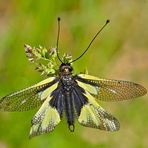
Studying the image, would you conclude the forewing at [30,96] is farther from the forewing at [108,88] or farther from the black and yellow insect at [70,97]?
the forewing at [108,88]

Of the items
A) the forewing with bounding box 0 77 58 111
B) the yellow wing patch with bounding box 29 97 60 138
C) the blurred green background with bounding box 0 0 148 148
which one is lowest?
the yellow wing patch with bounding box 29 97 60 138

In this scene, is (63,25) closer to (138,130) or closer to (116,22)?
(116,22)

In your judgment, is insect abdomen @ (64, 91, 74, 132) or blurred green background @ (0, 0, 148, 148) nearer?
insect abdomen @ (64, 91, 74, 132)

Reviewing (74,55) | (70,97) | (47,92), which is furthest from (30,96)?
(74,55)

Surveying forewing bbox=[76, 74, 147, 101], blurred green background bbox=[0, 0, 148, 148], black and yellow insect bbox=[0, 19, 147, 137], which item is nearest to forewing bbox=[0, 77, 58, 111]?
black and yellow insect bbox=[0, 19, 147, 137]

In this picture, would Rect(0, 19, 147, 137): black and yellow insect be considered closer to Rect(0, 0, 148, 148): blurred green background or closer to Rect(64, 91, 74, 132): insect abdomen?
Rect(64, 91, 74, 132): insect abdomen

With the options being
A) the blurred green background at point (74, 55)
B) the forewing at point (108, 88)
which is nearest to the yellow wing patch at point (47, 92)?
the forewing at point (108, 88)
